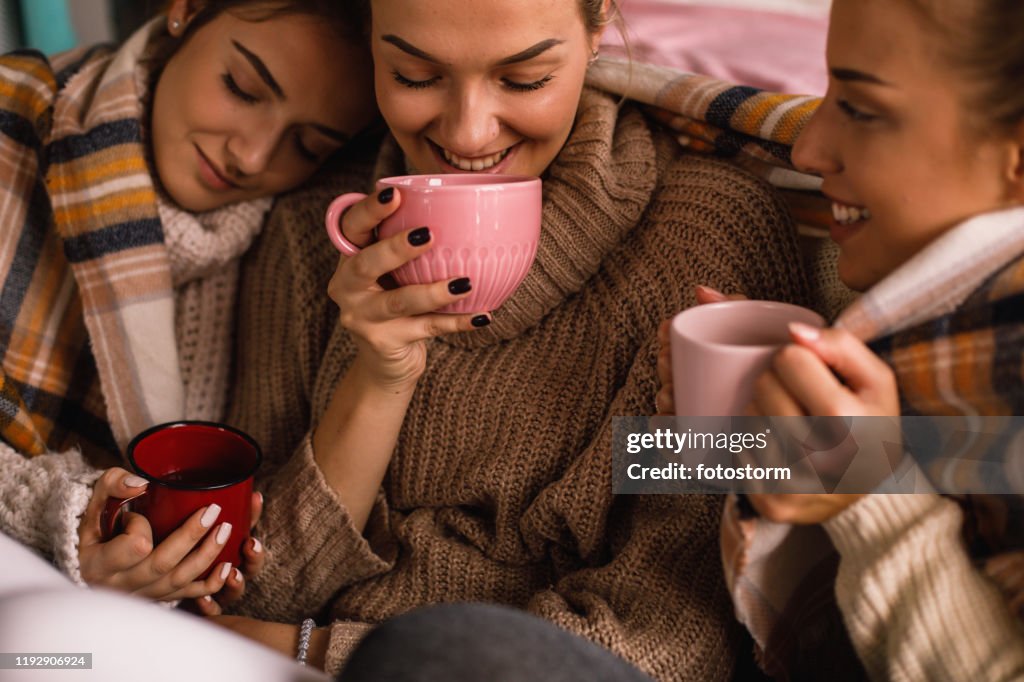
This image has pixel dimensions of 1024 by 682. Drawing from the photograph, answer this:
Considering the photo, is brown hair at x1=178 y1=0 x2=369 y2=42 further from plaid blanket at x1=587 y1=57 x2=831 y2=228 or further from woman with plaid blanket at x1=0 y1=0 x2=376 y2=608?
plaid blanket at x1=587 y1=57 x2=831 y2=228

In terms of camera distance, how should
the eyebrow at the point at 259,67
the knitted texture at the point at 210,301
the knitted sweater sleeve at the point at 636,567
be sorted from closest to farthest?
the knitted sweater sleeve at the point at 636,567 < the eyebrow at the point at 259,67 < the knitted texture at the point at 210,301

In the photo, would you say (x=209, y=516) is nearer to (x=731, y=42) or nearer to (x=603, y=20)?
(x=603, y=20)

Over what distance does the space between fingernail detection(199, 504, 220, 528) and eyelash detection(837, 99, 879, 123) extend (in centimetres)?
62

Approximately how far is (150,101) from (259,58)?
20cm

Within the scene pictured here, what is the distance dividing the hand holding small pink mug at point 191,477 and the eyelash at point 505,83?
0.37 meters

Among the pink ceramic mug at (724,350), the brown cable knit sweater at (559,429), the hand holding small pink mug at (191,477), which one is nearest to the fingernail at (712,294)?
the pink ceramic mug at (724,350)

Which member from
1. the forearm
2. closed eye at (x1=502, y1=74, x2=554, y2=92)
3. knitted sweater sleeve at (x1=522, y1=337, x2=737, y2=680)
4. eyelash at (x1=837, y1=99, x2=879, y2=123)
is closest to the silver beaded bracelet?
the forearm

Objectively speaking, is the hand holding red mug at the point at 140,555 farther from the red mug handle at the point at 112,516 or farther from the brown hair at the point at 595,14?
the brown hair at the point at 595,14

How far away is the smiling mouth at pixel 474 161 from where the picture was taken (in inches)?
36.7

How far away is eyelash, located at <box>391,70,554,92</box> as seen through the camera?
35.2 inches

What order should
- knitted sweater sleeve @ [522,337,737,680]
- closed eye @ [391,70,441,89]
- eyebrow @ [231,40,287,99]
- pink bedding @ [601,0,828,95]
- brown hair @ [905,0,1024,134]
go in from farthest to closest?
1. pink bedding @ [601,0,828,95]
2. eyebrow @ [231,40,287,99]
3. closed eye @ [391,70,441,89]
4. knitted sweater sleeve @ [522,337,737,680]
5. brown hair @ [905,0,1024,134]

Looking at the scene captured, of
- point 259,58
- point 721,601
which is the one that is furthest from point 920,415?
point 259,58

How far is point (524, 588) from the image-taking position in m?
0.97
